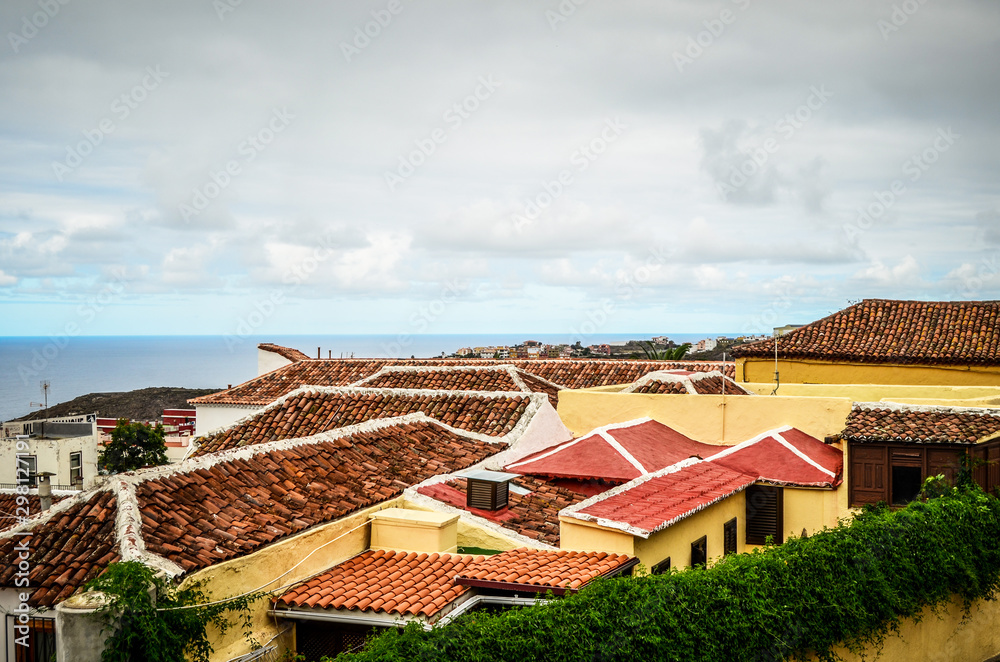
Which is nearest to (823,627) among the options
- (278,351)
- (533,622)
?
(533,622)

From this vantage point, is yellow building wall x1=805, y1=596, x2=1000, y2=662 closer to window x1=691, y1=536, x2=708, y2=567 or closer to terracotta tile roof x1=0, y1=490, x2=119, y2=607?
window x1=691, y1=536, x2=708, y2=567

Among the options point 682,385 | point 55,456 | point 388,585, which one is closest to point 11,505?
point 388,585

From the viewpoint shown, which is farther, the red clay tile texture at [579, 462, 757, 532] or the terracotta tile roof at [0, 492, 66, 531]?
the terracotta tile roof at [0, 492, 66, 531]

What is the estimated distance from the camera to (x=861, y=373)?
80.9ft

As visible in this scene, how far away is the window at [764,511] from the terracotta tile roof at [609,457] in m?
1.50

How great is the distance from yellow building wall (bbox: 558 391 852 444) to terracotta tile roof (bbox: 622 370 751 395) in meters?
1.01

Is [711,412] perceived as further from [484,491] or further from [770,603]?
[770,603]

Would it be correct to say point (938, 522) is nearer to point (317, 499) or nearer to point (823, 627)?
point (823, 627)

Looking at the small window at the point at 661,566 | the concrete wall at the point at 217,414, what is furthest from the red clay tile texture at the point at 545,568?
the concrete wall at the point at 217,414

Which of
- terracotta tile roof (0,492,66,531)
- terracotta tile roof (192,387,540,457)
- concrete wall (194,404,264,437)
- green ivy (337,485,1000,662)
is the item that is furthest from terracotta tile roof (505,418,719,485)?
concrete wall (194,404,264,437)

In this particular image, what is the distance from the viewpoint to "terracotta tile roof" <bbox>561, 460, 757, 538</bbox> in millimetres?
9891

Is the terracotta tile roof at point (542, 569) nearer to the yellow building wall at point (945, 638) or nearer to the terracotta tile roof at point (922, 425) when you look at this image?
the yellow building wall at point (945, 638)

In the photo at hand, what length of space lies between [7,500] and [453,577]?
47.4 feet

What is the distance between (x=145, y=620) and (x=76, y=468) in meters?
38.3
